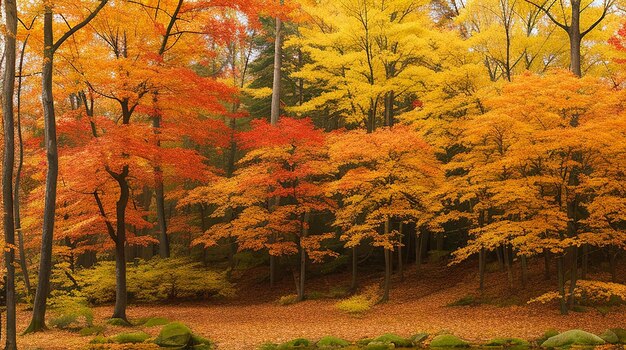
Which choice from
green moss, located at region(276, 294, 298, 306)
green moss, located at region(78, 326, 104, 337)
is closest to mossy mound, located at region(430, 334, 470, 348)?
green moss, located at region(78, 326, 104, 337)

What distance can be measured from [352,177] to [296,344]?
612 cm

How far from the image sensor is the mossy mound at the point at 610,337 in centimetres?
1053

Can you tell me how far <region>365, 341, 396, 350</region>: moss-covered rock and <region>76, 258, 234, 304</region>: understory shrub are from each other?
10297 millimetres

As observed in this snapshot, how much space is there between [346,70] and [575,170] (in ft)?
32.9

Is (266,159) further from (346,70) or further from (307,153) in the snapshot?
(346,70)

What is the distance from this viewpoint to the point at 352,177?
51.5 ft

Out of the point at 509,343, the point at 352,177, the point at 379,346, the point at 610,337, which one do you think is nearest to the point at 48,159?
the point at 352,177

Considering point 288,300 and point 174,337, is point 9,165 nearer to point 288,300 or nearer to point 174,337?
point 174,337

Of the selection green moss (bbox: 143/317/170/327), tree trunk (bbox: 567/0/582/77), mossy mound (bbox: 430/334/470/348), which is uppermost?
tree trunk (bbox: 567/0/582/77)

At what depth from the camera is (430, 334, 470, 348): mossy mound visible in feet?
35.0

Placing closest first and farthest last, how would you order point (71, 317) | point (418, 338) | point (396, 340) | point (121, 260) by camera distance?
point (396, 340) < point (418, 338) < point (71, 317) < point (121, 260)

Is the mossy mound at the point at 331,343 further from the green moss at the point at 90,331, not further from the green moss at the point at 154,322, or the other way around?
the green moss at the point at 90,331

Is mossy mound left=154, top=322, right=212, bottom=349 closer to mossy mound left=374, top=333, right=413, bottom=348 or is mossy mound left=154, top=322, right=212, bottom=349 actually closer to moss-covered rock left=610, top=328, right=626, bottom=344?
mossy mound left=374, top=333, right=413, bottom=348

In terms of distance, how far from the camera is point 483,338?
11.2 meters
